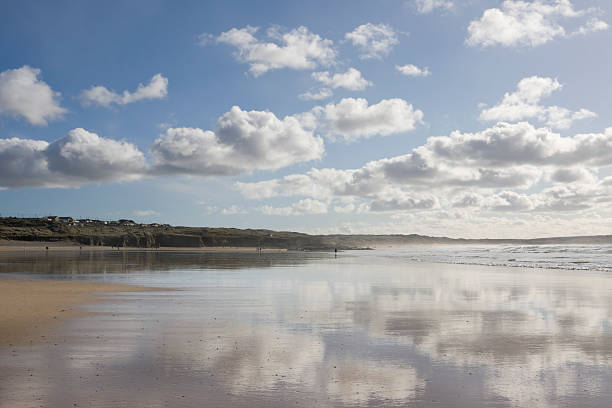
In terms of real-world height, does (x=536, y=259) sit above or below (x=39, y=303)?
below

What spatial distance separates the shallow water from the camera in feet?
25.6

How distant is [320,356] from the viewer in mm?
10422

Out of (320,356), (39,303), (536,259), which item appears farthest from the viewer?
(536,259)

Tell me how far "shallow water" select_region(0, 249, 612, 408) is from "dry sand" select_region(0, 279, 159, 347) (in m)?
0.94

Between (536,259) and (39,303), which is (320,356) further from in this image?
(536,259)

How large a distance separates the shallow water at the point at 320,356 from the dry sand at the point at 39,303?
3.09 ft

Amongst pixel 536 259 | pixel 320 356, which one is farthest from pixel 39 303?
pixel 536 259

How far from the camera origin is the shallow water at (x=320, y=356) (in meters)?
7.82

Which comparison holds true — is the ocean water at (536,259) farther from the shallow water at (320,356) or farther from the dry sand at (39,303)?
the dry sand at (39,303)

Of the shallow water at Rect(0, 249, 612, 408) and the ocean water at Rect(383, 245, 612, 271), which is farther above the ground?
the shallow water at Rect(0, 249, 612, 408)

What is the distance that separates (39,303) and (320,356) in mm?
13523

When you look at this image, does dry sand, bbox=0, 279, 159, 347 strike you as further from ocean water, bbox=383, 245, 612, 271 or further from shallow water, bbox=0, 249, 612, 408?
ocean water, bbox=383, 245, 612, 271

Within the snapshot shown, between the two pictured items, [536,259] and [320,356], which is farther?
[536,259]

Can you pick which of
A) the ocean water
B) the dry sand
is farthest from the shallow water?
the ocean water
